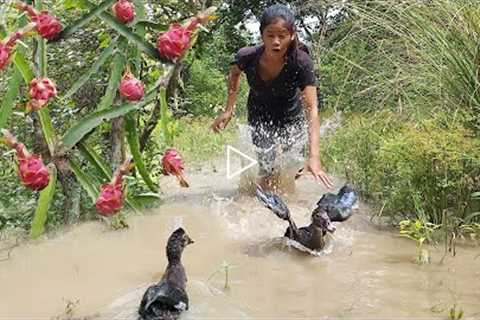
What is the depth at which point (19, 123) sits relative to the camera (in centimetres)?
401

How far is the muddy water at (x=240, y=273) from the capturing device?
2.77 metres

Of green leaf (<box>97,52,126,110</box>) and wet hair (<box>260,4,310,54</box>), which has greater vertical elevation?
wet hair (<box>260,4,310,54</box>)

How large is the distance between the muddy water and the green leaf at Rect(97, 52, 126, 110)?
75 centimetres

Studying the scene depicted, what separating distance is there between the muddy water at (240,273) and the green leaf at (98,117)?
0.61 meters

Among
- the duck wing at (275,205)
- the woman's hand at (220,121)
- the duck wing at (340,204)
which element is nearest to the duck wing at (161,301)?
the duck wing at (275,205)

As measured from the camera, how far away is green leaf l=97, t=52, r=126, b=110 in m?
3.06

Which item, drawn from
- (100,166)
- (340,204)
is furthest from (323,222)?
(100,166)

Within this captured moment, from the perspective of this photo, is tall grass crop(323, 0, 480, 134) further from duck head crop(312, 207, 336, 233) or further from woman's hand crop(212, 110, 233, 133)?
duck head crop(312, 207, 336, 233)

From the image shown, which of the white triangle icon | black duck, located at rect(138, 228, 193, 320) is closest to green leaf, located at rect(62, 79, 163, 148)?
black duck, located at rect(138, 228, 193, 320)

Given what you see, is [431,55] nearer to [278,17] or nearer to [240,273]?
[278,17]

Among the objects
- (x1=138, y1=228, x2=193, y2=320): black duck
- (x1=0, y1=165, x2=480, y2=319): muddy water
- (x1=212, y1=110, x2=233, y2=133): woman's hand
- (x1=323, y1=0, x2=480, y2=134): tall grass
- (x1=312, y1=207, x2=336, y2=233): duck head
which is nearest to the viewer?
(x1=138, y1=228, x2=193, y2=320): black duck

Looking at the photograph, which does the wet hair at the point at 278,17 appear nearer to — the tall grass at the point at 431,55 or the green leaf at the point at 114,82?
the tall grass at the point at 431,55

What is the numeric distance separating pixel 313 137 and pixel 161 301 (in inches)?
65.9

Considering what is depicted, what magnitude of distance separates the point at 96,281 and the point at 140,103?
789 millimetres
